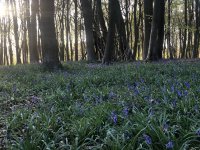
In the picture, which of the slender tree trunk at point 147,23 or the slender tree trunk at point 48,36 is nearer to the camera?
the slender tree trunk at point 48,36

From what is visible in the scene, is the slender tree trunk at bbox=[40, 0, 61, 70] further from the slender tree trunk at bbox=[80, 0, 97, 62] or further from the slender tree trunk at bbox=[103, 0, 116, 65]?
the slender tree trunk at bbox=[80, 0, 97, 62]

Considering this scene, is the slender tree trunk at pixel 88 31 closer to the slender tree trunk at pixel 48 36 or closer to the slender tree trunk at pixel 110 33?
the slender tree trunk at pixel 110 33

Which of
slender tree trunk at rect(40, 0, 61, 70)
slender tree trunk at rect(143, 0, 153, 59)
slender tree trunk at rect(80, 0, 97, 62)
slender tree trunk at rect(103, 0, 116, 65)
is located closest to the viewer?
slender tree trunk at rect(40, 0, 61, 70)

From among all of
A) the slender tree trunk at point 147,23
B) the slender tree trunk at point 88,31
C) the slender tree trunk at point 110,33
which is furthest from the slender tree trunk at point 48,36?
the slender tree trunk at point 147,23

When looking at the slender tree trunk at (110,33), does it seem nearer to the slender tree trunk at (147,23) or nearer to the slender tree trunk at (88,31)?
the slender tree trunk at (88,31)

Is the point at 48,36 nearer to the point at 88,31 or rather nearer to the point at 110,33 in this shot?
the point at 110,33

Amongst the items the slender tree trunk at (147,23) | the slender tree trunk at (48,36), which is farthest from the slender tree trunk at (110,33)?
the slender tree trunk at (147,23)

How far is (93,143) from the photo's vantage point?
12.6ft

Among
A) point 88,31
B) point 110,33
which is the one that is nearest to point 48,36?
point 110,33

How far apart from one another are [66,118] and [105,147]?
156cm

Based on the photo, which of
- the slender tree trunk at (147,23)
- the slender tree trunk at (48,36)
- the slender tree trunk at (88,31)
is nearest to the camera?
the slender tree trunk at (48,36)

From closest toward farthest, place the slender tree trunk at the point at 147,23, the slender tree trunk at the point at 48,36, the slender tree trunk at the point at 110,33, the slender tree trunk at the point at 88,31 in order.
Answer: the slender tree trunk at the point at 48,36 → the slender tree trunk at the point at 110,33 → the slender tree trunk at the point at 147,23 → the slender tree trunk at the point at 88,31

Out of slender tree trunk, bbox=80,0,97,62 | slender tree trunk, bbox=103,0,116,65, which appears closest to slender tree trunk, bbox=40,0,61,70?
slender tree trunk, bbox=103,0,116,65

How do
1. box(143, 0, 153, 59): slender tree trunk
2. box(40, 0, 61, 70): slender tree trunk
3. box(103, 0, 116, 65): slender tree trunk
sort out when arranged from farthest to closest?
box(143, 0, 153, 59): slender tree trunk, box(103, 0, 116, 65): slender tree trunk, box(40, 0, 61, 70): slender tree trunk
